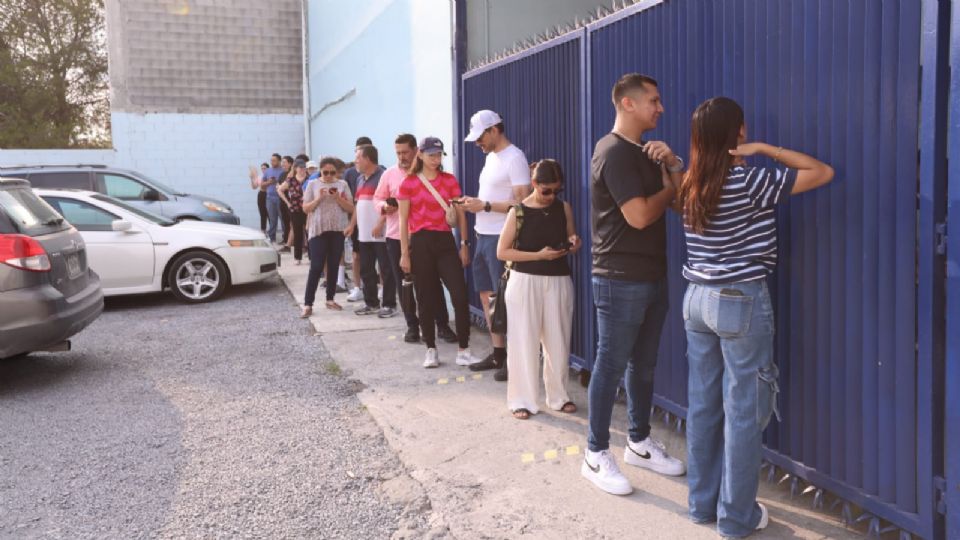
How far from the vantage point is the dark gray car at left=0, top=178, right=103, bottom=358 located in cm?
551

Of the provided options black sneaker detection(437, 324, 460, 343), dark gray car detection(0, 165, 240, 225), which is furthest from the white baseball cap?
dark gray car detection(0, 165, 240, 225)

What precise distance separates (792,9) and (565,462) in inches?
94.2

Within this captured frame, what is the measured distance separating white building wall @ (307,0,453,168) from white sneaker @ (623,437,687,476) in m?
4.61

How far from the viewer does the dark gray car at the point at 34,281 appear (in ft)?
18.1

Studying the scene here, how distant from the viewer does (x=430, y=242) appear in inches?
238

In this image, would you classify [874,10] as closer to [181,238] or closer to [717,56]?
[717,56]

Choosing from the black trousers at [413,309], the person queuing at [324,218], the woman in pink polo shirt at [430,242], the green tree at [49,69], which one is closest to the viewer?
the woman in pink polo shirt at [430,242]

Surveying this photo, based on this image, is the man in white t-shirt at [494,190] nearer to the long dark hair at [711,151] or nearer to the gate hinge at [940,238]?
the long dark hair at [711,151]

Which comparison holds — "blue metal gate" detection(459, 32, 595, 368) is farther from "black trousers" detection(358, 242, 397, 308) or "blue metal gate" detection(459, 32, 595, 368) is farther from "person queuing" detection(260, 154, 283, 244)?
"person queuing" detection(260, 154, 283, 244)

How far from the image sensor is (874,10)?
2.97m

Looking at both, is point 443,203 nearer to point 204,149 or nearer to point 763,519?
point 763,519

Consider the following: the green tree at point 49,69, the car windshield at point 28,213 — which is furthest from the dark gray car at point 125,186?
the green tree at point 49,69

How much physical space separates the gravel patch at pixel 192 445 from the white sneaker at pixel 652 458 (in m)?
1.10

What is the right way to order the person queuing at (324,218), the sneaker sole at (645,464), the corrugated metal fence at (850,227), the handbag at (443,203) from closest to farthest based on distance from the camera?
1. the corrugated metal fence at (850,227)
2. the sneaker sole at (645,464)
3. the handbag at (443,203)
4. the person queuing at (324,218)
